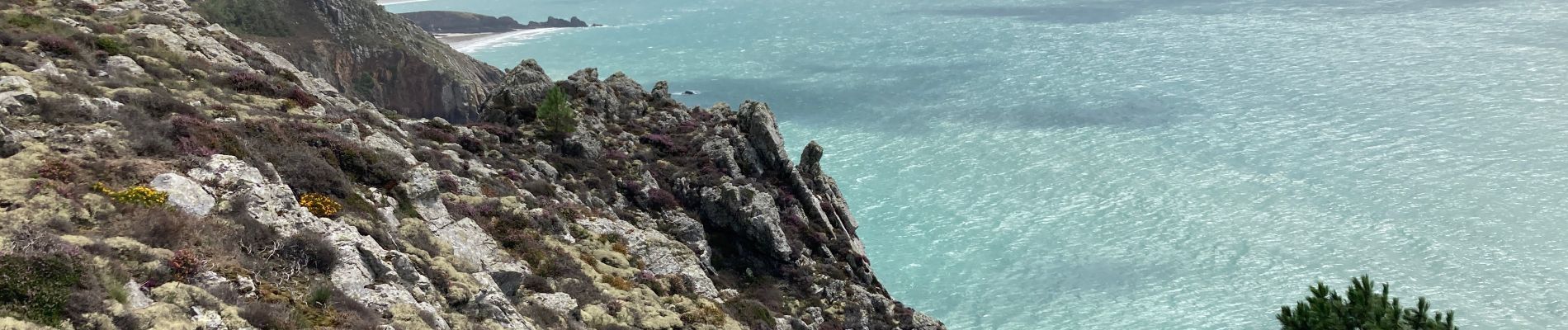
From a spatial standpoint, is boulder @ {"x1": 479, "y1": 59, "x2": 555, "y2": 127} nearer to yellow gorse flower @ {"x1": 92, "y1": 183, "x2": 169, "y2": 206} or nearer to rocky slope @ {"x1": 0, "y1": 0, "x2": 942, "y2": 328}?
rocky slope @ {"x1": 0, "y1": 0, "x2": 942, "y2": 328}

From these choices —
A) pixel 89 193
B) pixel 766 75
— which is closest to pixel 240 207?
pixel 89 193

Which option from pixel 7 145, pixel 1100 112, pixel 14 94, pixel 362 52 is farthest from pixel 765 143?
pixel 362 52

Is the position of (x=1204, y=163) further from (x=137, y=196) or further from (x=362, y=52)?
(x=362, y=52)

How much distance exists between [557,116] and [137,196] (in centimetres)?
2985

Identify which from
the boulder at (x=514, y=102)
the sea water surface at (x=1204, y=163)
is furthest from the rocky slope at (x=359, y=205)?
the sea water surface at (x=1204, y=163)

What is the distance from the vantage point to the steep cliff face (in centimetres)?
13162

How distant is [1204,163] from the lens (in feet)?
347

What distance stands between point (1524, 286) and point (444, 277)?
3125 inches

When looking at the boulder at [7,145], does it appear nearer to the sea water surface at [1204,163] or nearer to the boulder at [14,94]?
the boulder at [14,94]

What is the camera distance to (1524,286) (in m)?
72.6

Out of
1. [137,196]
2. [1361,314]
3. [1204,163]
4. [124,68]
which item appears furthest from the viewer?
[1204,163]

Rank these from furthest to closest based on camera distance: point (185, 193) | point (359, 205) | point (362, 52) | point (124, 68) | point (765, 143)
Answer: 1. point (362, 52)
2. point (765, 143)
3. point (124, 68)
4. point (359, 205)
5. point (185, 193)

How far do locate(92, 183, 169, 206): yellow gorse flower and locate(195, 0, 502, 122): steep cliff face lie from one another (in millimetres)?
110841

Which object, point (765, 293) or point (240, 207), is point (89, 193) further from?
point (765, 293)
